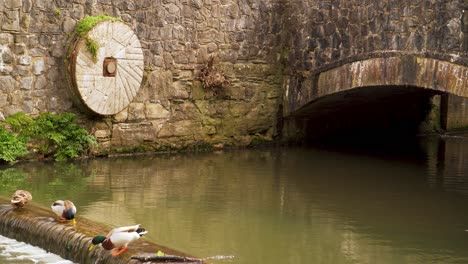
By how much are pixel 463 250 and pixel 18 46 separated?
6.01 meters

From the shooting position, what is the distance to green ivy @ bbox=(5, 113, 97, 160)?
9977 millimetres

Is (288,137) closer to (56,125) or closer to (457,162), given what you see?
(457,162)

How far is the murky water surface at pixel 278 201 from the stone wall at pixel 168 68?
0.55m

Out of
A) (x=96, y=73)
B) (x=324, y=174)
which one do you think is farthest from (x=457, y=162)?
(x=96, y=73)

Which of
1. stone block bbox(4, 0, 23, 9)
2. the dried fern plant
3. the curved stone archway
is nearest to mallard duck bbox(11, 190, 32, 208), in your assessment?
stone block bbox(4, 0, 23, 9)

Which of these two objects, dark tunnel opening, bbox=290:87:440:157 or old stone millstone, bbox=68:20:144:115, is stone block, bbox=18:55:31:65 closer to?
old stone millstone, bbox=68:20:144:115

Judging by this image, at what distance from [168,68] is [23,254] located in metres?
5.75

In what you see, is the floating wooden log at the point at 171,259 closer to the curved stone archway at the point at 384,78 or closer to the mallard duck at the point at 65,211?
the mallard duck at the point at 65,211

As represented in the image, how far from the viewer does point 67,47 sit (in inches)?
403

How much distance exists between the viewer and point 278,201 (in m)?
8.08

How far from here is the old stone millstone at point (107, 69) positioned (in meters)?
10.1

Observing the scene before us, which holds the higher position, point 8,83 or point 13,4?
point 13,4

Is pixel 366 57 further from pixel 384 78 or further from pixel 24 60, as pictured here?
pixel 24 60

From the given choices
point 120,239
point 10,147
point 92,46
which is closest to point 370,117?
point 92,46
